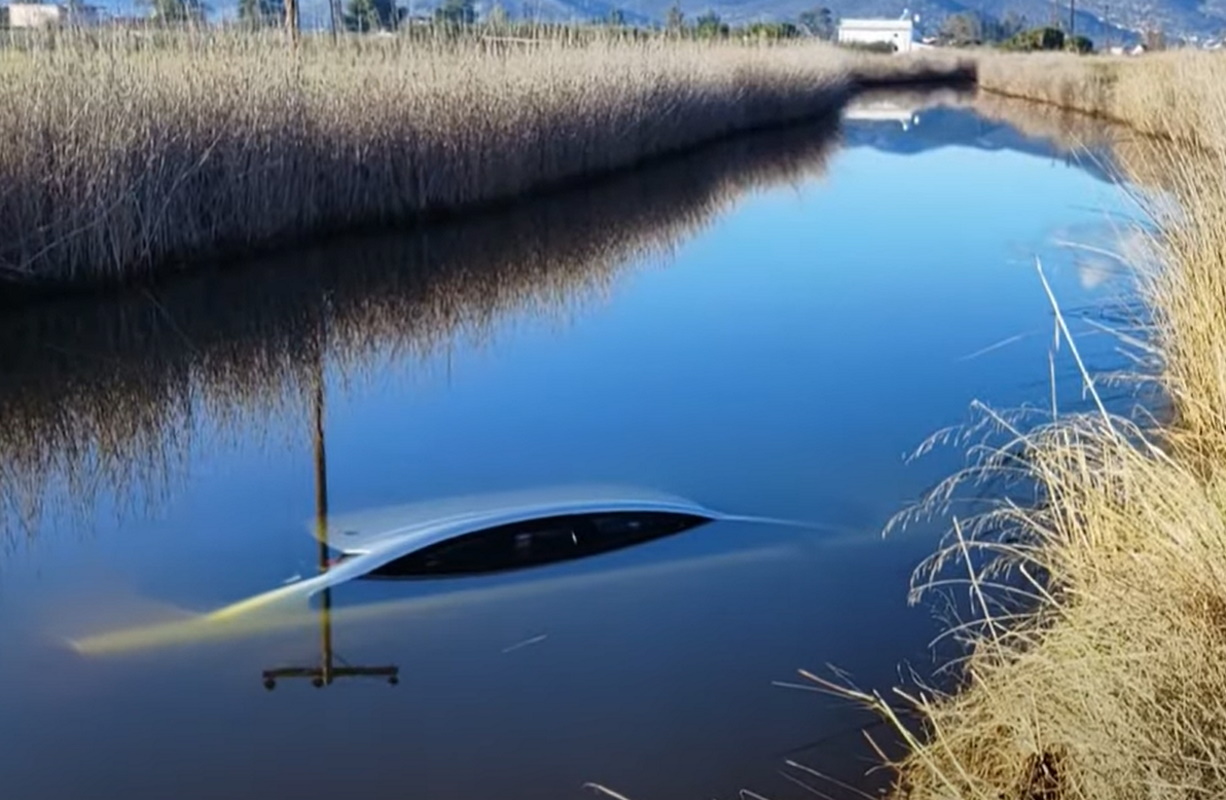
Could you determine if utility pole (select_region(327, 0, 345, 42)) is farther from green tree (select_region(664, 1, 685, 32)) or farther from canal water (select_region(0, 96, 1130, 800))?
green tree (select_region(664, 1, 685, 32))

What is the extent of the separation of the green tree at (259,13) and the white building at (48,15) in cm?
118

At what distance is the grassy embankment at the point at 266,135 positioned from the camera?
21.2ft

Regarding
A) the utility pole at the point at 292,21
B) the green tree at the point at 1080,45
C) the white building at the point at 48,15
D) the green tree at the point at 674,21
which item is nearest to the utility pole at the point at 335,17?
the utility pole at the point at 292,21

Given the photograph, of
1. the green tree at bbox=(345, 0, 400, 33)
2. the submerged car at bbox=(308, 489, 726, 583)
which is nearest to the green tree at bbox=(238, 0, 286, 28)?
the green tree at bbox=(345, 0, 400, 33)

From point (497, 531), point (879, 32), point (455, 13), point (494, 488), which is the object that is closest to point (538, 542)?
point (497, 531)

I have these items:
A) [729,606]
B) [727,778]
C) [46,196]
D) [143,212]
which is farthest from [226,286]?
[727,778]

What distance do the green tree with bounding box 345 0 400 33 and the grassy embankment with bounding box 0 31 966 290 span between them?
546 millimetres

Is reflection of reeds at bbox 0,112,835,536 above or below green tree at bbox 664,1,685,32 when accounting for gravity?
below

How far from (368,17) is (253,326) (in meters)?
4.85

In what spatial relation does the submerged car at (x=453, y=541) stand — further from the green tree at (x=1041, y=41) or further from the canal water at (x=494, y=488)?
the green tree at (x=1041, y=41)

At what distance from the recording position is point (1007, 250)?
28.7 ft

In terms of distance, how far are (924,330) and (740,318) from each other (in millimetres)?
853

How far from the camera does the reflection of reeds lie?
468 cm

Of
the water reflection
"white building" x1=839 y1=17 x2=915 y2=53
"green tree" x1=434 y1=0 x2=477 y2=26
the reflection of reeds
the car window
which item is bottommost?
the water reflection
